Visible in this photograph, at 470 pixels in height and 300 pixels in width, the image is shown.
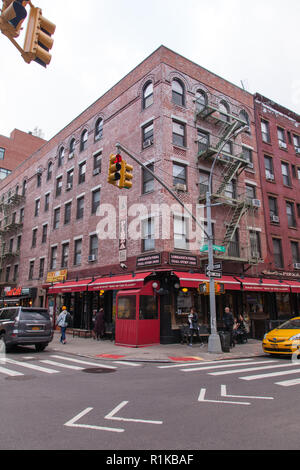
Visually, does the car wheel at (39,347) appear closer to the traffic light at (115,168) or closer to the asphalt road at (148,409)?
the asphalt road at (148,409)

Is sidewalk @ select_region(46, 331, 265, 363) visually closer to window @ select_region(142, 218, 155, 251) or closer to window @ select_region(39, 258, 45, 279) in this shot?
window @ select_region(142, 218, 155, 251)

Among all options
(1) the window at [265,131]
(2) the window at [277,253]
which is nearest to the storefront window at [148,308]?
(2) the window at [277,253]

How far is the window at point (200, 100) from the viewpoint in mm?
21406

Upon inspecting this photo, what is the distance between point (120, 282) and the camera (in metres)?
17.5

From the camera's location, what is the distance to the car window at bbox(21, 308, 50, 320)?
44.1 feet

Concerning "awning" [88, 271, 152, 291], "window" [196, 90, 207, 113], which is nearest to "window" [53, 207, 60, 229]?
"awning" [88, 271, 152, 291]

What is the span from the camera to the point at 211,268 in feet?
47.4

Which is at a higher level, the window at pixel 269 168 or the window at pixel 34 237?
the window at pixel 269 168

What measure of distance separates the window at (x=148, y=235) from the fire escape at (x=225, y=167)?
3.49 meters

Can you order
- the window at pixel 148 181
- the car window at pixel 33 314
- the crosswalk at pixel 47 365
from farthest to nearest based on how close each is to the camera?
the window at pixel 148 181 < the car window at pixel 33 314 < the crosswalk at pixel 47 365

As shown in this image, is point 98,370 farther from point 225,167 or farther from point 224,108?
point 224,108

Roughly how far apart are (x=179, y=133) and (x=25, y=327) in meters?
13.9

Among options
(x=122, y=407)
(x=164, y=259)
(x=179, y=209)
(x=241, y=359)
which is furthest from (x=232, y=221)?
(x=122, y=407)

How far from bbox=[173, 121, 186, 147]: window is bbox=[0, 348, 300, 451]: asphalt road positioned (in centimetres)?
1391
